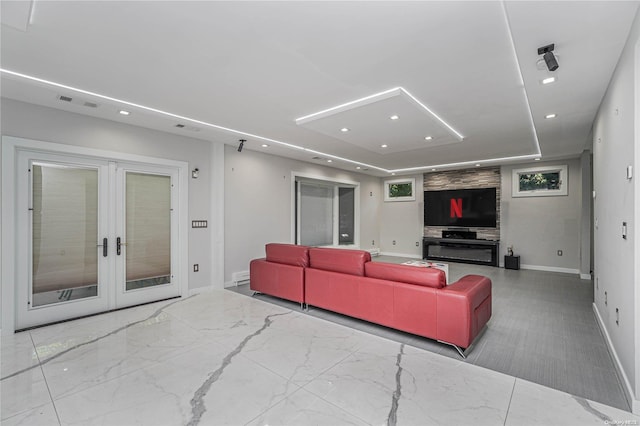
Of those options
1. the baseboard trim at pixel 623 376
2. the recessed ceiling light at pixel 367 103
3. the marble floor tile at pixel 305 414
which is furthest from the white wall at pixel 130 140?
the baseboard trim at pixel 623 376

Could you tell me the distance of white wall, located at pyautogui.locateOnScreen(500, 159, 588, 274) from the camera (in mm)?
6812

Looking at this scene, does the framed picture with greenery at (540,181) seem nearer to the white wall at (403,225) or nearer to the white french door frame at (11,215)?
the white wall at (403,225)

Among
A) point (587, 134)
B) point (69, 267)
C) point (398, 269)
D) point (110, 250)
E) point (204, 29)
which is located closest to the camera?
point (204, 29)

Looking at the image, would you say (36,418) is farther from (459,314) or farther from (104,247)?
(459,314)

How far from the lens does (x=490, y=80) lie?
2930mm

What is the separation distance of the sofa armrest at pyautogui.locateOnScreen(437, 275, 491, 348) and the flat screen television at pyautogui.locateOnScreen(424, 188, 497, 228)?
5.71m

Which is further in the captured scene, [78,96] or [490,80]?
[78,96]

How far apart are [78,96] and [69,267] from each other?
2.20 meters

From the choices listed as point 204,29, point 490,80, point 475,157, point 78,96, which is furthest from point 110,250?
point 475,157

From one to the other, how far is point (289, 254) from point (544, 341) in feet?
10.5

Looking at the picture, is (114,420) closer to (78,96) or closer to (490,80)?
(78,96)

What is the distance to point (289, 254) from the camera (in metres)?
4.38

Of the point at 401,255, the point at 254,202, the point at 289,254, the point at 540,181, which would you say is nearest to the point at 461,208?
the point at 540,181

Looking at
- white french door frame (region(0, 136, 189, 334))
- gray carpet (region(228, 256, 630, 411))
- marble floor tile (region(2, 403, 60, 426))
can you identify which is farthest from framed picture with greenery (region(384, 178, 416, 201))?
marble floor tile (region(2, 403, 60, 426))
